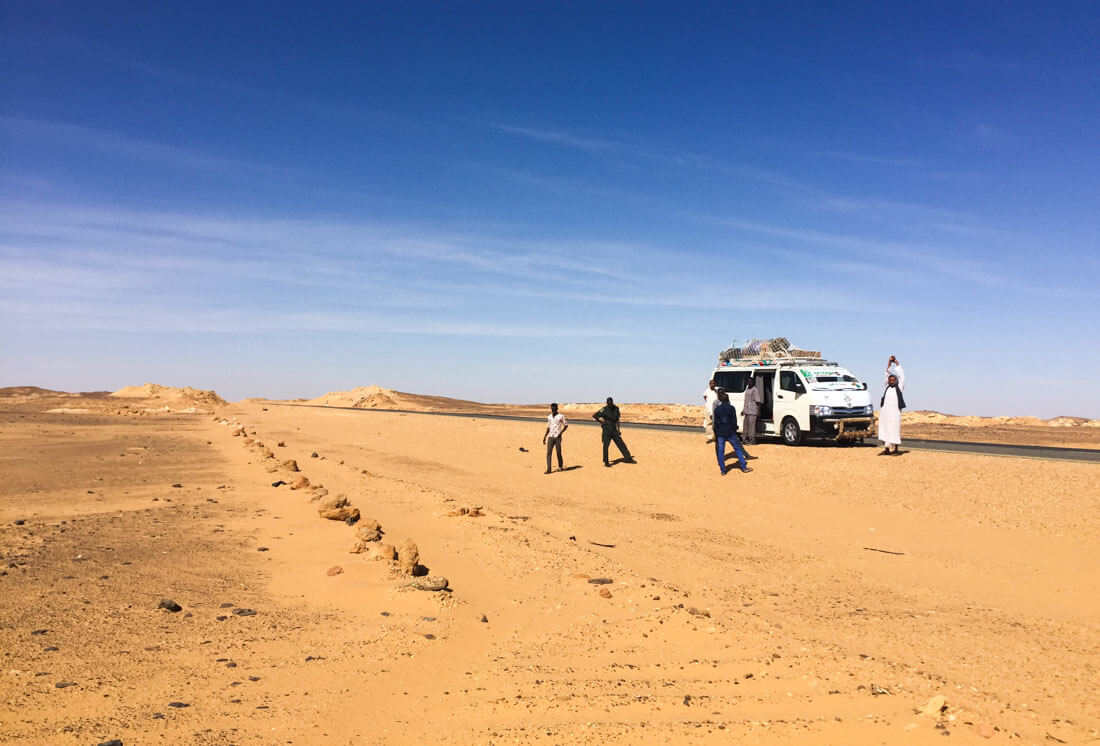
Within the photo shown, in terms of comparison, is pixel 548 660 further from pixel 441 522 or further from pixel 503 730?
pixel 441 522

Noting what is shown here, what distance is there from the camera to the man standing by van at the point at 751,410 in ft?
74.4

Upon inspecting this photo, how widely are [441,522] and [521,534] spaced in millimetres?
1702

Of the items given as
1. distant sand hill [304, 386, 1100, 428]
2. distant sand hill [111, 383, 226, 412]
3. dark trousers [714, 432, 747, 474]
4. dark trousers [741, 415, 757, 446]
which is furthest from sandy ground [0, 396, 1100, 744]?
distant sand hill [111, 383, 226, 412]

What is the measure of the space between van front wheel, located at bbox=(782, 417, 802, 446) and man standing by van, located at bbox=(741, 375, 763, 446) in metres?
0.92

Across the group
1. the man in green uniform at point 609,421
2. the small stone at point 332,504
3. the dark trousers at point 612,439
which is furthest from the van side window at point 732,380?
the small stone at point 332,504

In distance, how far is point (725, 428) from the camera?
19297mm

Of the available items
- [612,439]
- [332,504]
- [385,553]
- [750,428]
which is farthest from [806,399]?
[385,553]

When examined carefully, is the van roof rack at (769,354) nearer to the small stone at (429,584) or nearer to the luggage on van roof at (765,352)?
the luggage on van roof at (765,352)

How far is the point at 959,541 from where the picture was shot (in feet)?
42.5

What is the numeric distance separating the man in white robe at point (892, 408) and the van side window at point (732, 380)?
5.36m

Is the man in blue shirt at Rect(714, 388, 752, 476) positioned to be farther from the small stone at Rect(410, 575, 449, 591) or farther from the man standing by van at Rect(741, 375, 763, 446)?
the small stone at Rect(410, 575, 449, 591)

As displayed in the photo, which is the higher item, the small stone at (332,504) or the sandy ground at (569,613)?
the small stone at (332,504)

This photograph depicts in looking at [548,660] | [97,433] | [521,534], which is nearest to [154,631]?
[548,660]

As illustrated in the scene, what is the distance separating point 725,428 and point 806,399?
15.4 ft
